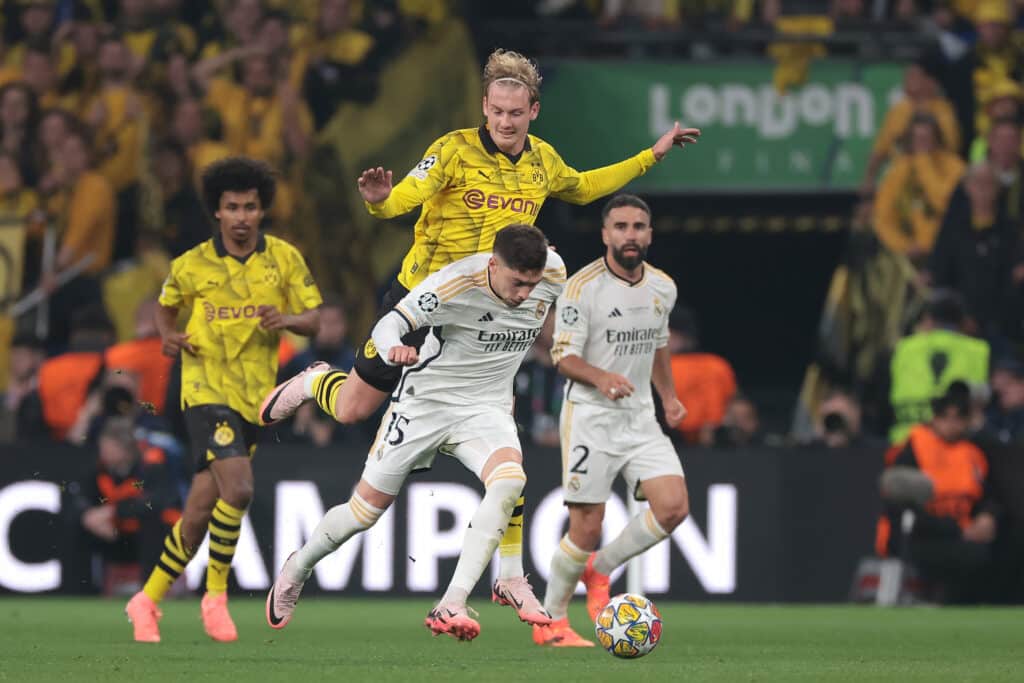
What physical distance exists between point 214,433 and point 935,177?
7735 mm

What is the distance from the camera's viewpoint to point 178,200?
53.1ft

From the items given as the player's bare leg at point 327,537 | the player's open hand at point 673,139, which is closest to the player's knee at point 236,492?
the player's bare leg at point 327,537

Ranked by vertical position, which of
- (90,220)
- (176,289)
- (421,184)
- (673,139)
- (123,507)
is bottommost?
(123,507)

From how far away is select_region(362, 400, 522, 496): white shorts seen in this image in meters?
9.78

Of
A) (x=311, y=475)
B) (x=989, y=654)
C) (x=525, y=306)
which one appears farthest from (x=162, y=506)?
(x=989, y=654)

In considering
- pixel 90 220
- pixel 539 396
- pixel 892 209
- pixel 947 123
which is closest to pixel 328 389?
pixel 539 396

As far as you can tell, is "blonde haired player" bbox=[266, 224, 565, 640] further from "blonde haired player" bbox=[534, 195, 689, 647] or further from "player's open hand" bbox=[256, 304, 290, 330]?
"blonde haired player" bbox=[534, 195, 689, 647]

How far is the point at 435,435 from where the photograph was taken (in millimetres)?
9844

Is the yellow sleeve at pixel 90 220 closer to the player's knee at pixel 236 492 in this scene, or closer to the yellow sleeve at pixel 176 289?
the yellow sleeve at pixel 176 289

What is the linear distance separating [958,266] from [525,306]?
23.4 feet

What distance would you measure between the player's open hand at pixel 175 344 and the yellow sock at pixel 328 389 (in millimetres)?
772

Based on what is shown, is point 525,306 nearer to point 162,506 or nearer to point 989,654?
point 989,654

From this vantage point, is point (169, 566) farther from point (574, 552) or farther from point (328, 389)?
point (574, 552)

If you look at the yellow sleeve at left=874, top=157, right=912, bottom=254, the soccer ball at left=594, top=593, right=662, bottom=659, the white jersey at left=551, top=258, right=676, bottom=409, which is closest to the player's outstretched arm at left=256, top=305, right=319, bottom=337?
the white jersey at left=551, top=258, right=676, bottom=409
